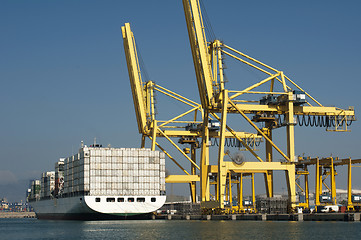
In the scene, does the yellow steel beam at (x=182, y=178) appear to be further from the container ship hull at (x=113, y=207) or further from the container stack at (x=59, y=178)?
the container stack at (x=59, y=178)

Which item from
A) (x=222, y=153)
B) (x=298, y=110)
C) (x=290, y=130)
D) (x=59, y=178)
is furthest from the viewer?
(x=59, y=178)

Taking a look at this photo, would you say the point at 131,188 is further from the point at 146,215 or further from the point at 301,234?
the point at 301,234

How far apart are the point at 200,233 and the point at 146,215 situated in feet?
149

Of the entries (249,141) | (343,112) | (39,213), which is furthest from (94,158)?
(39,213)

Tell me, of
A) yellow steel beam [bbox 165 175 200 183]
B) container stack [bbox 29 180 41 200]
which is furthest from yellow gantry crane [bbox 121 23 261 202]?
container stack [bbox 29 180 41 200]

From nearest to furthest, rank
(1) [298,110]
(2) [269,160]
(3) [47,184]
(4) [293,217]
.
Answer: (4) [293,217] → (1) [298,110] → (2) [269,160] → (3) [47,184]

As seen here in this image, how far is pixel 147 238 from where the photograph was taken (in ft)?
183

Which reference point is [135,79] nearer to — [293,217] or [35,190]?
[293,217]

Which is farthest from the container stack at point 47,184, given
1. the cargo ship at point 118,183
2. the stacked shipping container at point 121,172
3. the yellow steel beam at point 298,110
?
the yellow steel beam at point 298,110

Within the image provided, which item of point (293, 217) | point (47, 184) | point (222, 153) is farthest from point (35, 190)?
point (293, 217)

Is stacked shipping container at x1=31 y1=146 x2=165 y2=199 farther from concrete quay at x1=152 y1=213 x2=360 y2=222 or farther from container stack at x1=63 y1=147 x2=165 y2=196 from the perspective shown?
concrete quay at x1=152 y1=213 x2=360 y2=222

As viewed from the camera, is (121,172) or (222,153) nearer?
(222,153)

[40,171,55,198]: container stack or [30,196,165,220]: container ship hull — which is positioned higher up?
[40,171,55,198]: container stack

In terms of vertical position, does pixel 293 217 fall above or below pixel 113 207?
below
